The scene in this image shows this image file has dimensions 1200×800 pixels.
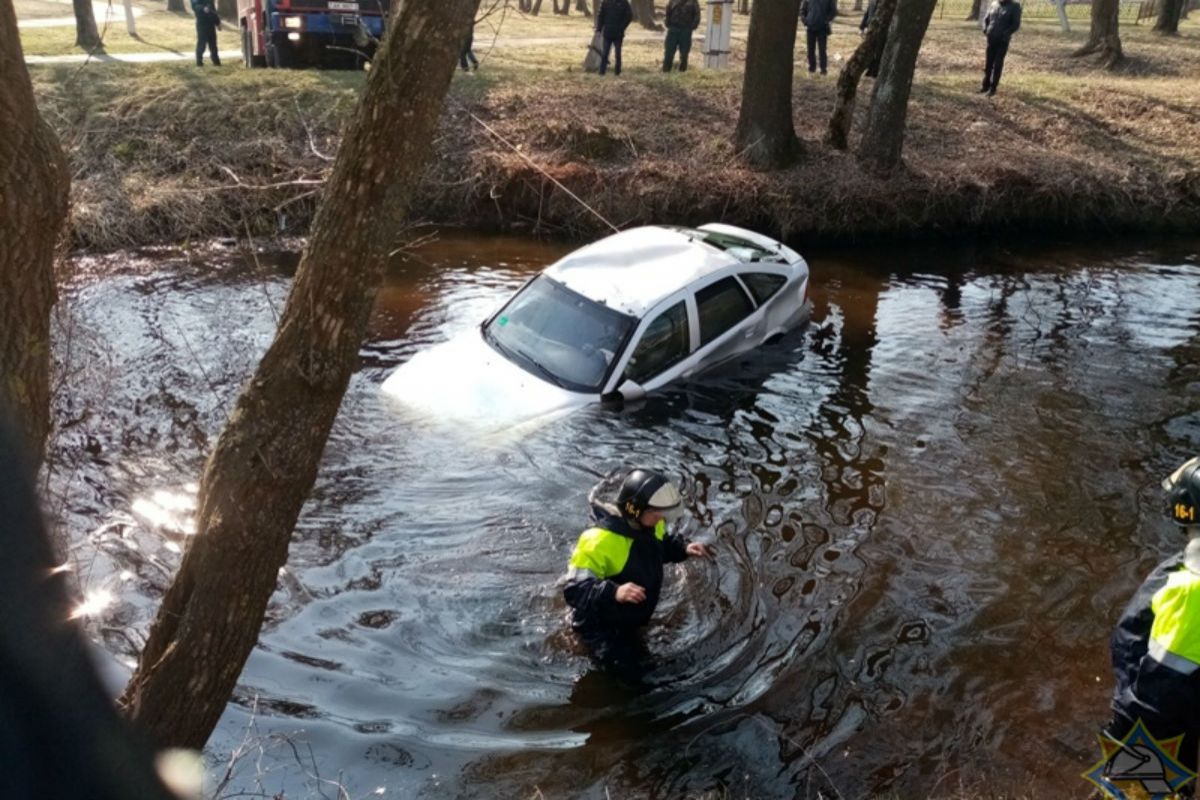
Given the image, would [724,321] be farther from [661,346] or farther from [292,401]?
[292,401]

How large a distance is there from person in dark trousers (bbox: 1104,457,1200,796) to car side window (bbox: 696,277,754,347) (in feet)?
19.7

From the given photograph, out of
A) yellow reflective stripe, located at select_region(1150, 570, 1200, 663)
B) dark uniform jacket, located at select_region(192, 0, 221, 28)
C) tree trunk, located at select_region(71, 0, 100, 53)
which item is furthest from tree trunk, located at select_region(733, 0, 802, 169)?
tree trunk, located at select_region(71, 0, 100, 53)

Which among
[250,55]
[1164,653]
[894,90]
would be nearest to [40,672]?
[1164,653]

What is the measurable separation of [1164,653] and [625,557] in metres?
2.67

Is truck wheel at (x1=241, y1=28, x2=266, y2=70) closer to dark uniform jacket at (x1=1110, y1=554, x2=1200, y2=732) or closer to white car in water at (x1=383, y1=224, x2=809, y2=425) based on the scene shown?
white car in water at (x1=383, y1=224, x2=809, y2=425)

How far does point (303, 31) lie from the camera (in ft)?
63.8

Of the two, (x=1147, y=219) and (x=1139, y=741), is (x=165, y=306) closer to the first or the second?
(x=1139, y=741)

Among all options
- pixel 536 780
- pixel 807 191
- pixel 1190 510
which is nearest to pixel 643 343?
pixel 536 780

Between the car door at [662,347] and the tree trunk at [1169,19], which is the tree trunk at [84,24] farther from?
the tree trunk at [1169,19]

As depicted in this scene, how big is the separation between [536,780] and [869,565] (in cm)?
317

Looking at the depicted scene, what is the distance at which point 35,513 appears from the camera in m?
3.26

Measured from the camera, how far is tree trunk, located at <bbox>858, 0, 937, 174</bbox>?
16.3 metres

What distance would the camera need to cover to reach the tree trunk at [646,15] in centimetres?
3344

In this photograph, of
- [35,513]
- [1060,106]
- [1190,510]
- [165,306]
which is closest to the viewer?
[35,513]
